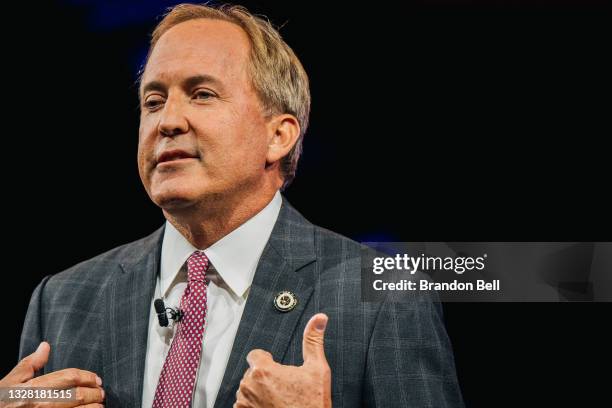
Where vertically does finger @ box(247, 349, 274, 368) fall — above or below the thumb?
below

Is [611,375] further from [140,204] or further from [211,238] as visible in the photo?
[140,204]

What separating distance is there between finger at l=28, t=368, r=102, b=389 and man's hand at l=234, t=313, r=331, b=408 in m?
0.46

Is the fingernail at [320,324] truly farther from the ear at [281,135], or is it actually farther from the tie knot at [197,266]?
the ear at [281,135]

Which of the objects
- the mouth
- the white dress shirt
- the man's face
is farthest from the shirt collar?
the mouth

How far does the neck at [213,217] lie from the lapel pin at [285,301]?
31 centimetres

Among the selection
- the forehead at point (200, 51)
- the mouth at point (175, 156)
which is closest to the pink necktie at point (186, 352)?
the mouth at point (175, 156)

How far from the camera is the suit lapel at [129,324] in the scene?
6.57ft

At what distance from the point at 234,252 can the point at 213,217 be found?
13 cm

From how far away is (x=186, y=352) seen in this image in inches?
77.9

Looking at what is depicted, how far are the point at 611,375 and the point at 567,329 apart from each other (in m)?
0.21

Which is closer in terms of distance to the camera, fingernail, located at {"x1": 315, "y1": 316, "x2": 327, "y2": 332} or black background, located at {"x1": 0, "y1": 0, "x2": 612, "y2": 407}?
fingernail, located at {"x1": 315, "y1": 316, "x2": 327, "y2": 332}

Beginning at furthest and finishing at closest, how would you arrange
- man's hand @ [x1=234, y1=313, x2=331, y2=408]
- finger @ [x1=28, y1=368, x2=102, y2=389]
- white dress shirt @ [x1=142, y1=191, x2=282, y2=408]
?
white dress shirt @ [x1=142, y1=191, x2=282, y2=408] < finger @ [x1=28, y1=368, x2=102, y2=389] < man's hand @ [x1=234, y1=313, x2=331, y2=408]

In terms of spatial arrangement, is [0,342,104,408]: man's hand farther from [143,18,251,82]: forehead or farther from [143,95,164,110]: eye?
[143,18,251,82]: forehead

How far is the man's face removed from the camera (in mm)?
2098
